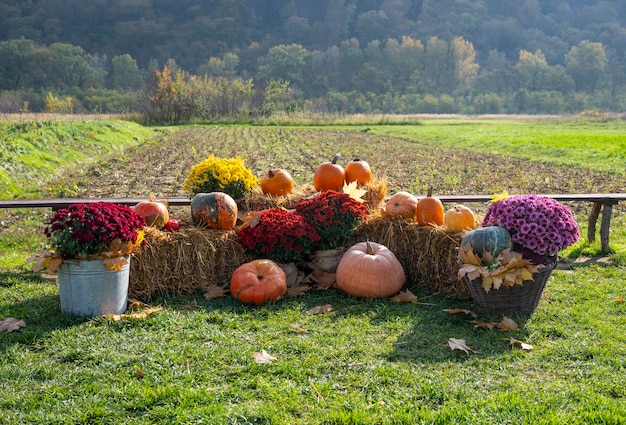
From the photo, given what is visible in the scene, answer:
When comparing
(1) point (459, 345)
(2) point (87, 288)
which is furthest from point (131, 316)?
(1) point (459, 345)

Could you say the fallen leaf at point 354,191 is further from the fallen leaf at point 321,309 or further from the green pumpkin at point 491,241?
the green pumpkin at point 491,241

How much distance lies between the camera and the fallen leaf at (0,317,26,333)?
5340 mm

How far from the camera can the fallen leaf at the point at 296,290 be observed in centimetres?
647

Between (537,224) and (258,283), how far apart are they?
2778 millimetres

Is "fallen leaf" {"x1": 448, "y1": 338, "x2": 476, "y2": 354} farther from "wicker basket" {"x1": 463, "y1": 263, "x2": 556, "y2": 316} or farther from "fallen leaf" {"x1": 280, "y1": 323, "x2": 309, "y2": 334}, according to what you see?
"fallen leaf" {"x1": 280, "y1": 323, "x2": 309, "y2": 334}

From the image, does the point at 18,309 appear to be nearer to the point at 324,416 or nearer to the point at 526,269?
the point at 324,416

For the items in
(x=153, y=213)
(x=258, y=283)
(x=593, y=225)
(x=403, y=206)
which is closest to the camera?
(x=258, y=283)

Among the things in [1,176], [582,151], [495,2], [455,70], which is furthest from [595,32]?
[1,176]

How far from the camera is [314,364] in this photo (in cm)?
466

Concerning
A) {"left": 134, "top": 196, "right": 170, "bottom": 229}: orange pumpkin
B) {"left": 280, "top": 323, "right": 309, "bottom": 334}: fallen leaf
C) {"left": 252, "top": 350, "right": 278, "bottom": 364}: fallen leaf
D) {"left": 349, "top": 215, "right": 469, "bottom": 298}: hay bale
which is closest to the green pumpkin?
{"left": 349, "top": 215, "right": 469, "bottom": 298}: hay bale

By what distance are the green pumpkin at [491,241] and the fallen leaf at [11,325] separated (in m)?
4.20

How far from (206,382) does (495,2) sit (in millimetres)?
165207

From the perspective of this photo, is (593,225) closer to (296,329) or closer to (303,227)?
(303,227)

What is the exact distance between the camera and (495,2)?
153375mm
